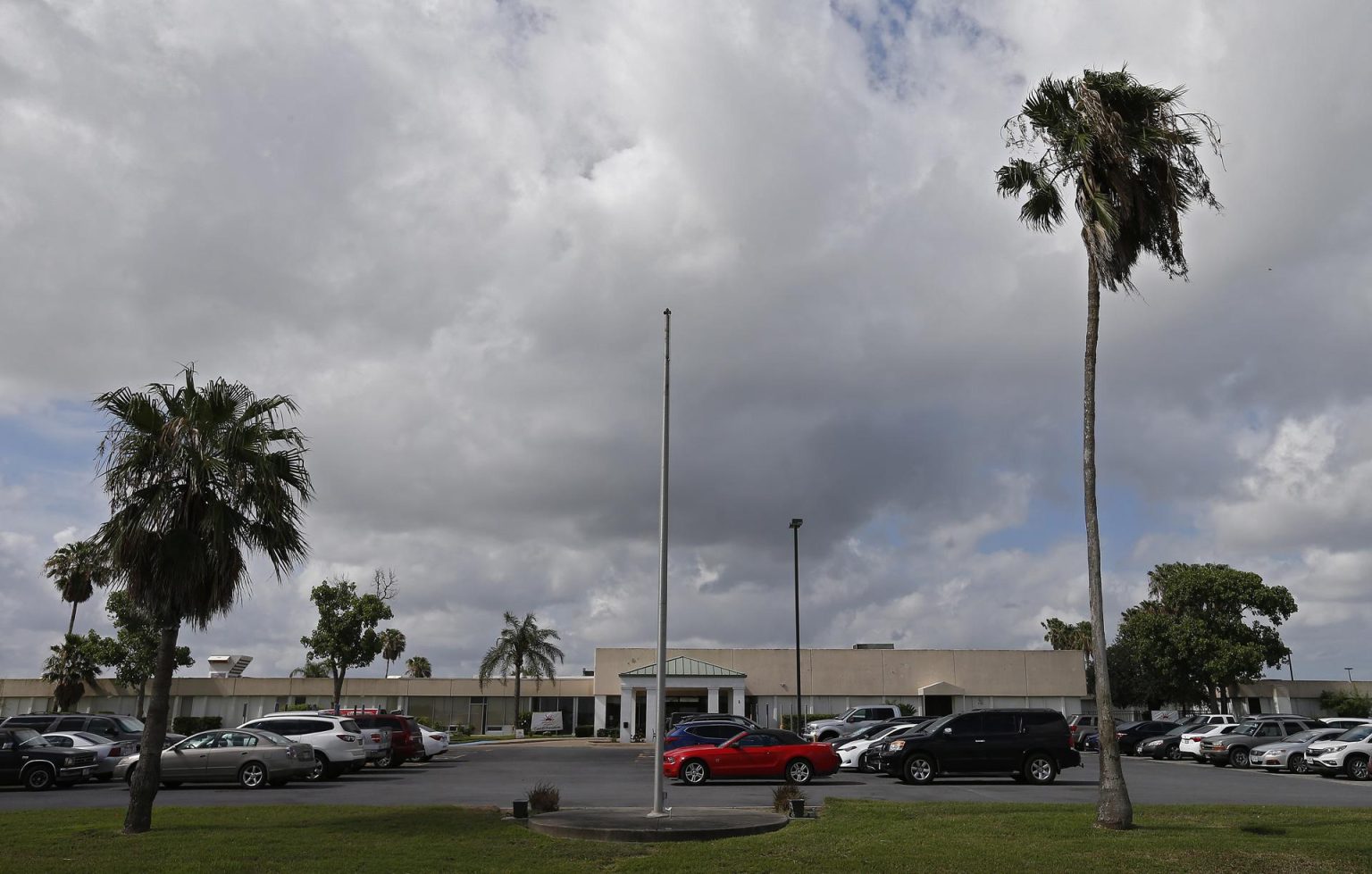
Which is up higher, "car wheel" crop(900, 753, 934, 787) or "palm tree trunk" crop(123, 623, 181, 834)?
"palm tree trunk" crop(123, 623, 181, 834)

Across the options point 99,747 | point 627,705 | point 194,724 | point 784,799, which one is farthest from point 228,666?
point 784,799

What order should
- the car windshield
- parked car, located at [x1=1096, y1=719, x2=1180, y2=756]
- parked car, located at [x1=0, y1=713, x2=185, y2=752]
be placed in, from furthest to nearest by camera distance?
parked car, located at [x1=1096, y1=719, x2=1180, y2=756] → parked car, located at [x1=0, y1=713, x2=185, y2=752] → the car windshield

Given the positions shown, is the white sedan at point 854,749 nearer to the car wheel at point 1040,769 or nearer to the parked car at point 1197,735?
the car wheel at point 1040,769

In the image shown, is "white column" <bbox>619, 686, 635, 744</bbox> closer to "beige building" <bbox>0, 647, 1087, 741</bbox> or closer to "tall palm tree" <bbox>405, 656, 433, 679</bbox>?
"beige building" <bbox>0, 647, 1087, 741</bbox>

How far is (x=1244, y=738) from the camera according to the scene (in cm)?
3462

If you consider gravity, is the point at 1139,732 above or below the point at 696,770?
above

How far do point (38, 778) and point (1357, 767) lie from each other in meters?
33.2

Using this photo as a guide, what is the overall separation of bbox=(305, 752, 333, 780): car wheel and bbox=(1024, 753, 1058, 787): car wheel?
54.7 ft

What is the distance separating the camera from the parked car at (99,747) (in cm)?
2636

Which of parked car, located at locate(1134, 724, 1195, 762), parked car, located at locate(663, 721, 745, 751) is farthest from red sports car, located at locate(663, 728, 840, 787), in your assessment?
parked car, located at locate(1134, 724, 1195, 762)

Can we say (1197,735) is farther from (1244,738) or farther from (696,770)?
(696,770)

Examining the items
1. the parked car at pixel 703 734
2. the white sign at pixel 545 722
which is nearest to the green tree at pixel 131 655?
the white sign at pixel 545 722

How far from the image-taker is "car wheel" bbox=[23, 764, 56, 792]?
24.5 m

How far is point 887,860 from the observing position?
12508 millimetres
